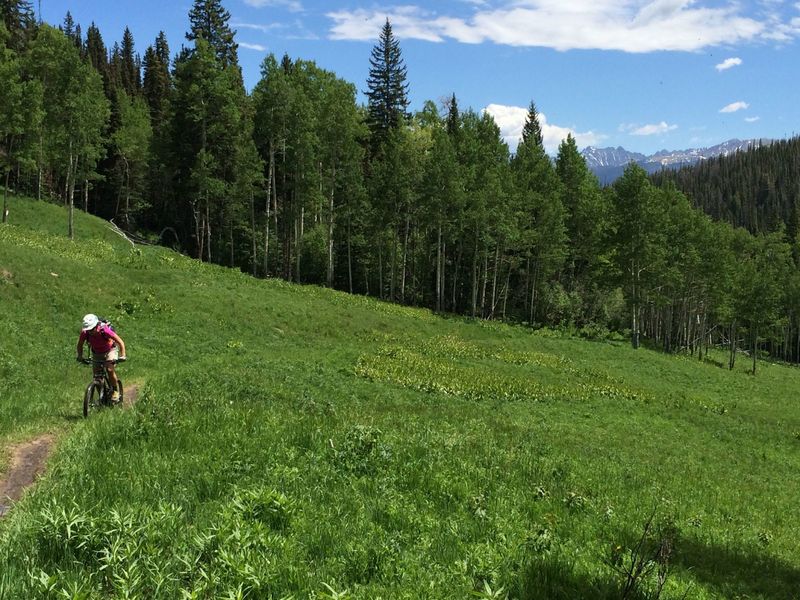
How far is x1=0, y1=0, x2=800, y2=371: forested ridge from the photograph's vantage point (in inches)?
2016

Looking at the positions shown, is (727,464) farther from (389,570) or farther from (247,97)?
(247,97)

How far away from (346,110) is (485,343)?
1124 inches

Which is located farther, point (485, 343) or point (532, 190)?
point (532, 190)

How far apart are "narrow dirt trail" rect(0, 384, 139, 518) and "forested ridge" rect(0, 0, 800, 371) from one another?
126 feet

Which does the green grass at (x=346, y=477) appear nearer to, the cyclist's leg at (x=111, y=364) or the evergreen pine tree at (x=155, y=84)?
the cyclist's leg at (x=111, y=364)

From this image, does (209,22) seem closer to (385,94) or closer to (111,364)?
(385,94)

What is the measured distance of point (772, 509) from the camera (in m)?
12.7

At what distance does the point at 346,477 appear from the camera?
8.31 m

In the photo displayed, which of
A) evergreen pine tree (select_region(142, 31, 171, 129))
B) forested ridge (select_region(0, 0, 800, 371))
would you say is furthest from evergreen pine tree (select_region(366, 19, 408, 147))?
evergreen pine tree (select_region(142, 31, 171, 129))

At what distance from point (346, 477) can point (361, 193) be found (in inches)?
1924

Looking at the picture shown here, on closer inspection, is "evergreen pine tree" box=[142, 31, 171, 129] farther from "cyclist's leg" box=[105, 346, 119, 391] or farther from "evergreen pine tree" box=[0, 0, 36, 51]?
"cyclist's leg" box=[105, 346, 119, 391]

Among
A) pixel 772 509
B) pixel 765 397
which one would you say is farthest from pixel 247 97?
pixel 772 509

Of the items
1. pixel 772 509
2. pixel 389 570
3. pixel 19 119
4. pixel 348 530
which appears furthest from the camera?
pixel 19 119

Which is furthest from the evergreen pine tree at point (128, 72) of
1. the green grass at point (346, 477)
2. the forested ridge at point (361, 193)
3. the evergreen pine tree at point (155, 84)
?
the green grass at point (346, 477)
